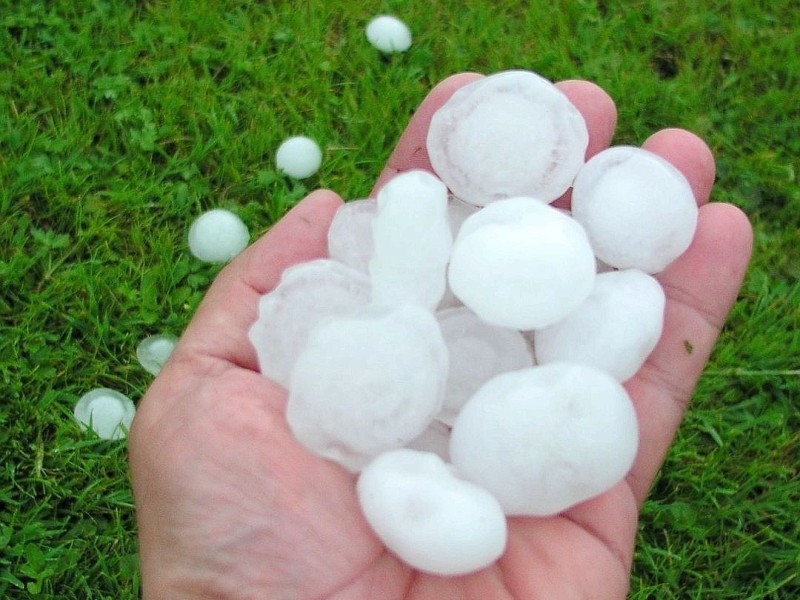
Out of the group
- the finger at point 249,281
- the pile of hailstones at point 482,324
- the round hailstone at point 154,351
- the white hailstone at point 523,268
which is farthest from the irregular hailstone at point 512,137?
the round hailstone at point 154,351

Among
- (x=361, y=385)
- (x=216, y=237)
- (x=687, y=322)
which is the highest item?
(x=361, y=385)

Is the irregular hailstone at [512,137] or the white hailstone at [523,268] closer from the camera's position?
the white hailstone at [523,268]

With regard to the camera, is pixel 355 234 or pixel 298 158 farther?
pixel 298 158

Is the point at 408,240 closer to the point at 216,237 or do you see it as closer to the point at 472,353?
the point at 472,353

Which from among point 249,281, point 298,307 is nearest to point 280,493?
point 298,307

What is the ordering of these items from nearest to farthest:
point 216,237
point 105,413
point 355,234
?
1. point 355,234
2. point 105,413
3. point 216,237

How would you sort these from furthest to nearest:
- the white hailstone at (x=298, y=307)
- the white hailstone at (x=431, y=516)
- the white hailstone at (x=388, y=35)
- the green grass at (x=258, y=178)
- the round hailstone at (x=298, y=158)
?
the white hailstone at (x=388, y=35) → the round hailstone at (x=298, y=158) → the green grass at (x=258, y=178) → the white hailstone at (x=298, y=307) → the white hailstone at (x=431, y=516)

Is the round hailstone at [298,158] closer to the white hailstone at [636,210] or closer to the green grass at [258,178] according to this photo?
the green grass at [258,178]
